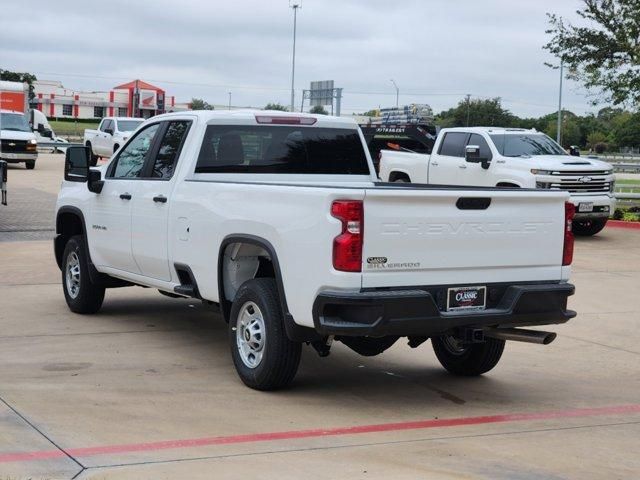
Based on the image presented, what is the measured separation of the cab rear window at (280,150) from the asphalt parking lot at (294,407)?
63.5 inches

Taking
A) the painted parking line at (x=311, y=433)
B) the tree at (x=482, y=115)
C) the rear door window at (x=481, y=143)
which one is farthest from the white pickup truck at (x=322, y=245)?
the tree at (x=482, y=115)

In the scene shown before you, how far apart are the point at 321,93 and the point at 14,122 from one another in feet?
135

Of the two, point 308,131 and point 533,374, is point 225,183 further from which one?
point 533,374

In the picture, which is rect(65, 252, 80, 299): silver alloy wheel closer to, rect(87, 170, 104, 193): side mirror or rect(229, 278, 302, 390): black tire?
rect(87, 170, 104, 193): side mirror

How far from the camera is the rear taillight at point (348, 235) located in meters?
6.62

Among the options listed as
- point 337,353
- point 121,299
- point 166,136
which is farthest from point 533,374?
point 121,299

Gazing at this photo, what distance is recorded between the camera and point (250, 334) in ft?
24.7

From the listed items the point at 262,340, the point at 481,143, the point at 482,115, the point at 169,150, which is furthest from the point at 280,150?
the point at 482,115

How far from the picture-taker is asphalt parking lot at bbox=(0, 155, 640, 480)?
584 centimetres

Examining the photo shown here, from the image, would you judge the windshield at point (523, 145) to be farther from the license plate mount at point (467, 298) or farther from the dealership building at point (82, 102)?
the dealership building at point (82, 102)

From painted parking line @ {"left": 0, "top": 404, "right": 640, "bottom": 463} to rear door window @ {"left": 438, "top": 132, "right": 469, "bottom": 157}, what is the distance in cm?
1360

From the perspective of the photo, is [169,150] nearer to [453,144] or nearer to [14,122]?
[453,144]

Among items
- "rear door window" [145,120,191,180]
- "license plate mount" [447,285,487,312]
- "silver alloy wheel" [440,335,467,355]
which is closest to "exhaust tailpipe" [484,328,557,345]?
"license plate mount" [447,285,487,312]

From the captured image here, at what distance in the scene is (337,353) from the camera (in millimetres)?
9250
